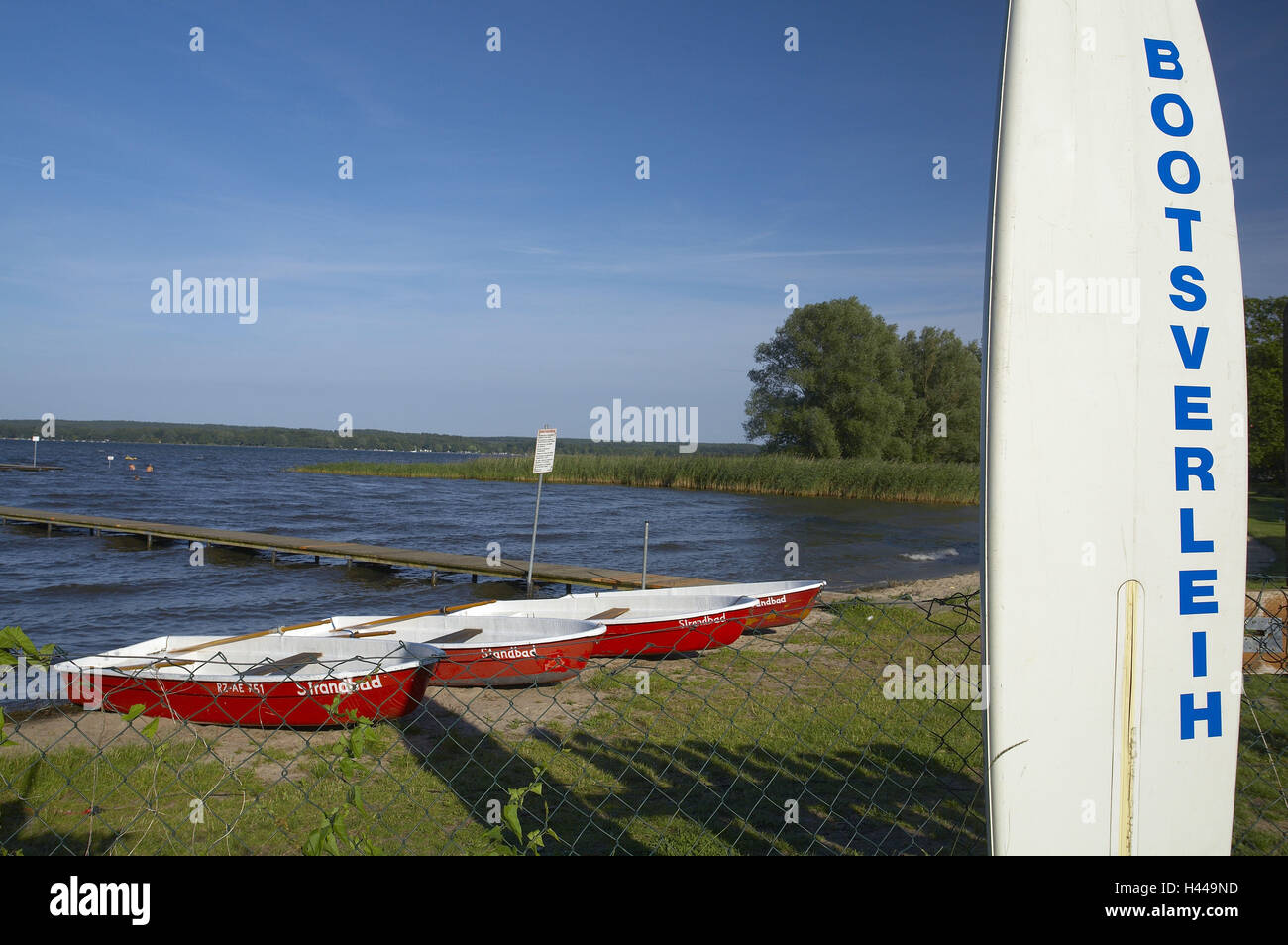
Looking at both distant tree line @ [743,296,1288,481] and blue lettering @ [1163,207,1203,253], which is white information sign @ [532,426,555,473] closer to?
blue lettering @ [1163,207,1203,253]

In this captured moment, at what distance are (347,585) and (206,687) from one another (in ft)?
36.3

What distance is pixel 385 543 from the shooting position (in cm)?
2342

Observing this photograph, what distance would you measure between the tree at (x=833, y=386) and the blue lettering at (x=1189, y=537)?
45.6m

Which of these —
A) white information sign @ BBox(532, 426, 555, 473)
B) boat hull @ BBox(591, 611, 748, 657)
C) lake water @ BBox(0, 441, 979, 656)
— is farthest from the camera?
lake water @ BBox(0, 441, 979, 656)

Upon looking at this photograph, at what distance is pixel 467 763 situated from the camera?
5.61 meters

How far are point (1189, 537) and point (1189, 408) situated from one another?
15.7 inches

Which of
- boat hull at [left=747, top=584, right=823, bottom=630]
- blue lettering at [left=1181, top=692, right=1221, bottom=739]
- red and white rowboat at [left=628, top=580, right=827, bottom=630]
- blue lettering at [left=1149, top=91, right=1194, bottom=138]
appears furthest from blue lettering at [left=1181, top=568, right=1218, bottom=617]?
boat hull at [left=747, top=584, right=823, bottom=630]

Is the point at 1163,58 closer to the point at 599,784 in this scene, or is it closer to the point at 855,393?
the point at 599,784

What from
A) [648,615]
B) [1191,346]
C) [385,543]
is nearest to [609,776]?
[1191,346]

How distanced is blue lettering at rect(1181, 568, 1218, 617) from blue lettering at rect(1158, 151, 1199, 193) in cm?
119

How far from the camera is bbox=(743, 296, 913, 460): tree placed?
1881 inches

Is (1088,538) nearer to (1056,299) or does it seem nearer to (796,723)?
(1056,299)

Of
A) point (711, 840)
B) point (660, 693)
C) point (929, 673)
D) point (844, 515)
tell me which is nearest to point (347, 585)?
point (660, 693)

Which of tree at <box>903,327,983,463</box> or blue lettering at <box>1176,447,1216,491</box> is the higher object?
tree at <box>903,327,983,463</box>
